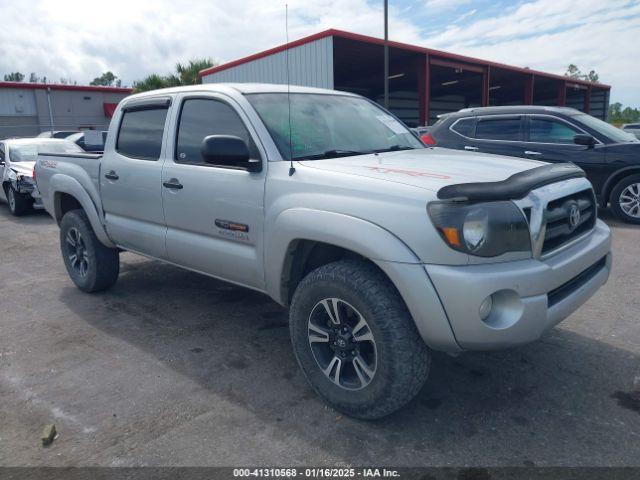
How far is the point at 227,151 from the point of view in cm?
319

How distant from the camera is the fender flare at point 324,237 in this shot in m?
2.58

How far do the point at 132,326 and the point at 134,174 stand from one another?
1246mm

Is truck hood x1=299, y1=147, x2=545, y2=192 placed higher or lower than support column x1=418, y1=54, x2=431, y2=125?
lower

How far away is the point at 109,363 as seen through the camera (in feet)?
12.2

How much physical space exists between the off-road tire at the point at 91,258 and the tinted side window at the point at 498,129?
19.9 feet

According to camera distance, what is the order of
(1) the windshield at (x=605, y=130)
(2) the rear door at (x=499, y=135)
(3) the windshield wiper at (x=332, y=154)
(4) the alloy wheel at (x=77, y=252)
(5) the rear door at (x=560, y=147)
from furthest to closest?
(2) the rear door at (x=499, y=135)
(1) the windshield at (x=605, y=130)
(5) the rear door at (x=560, y=147)
(4) the alloy wheel at (x=77, y=252)
(3) the windshield wiper at (x=332, y=154)

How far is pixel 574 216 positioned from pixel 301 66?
14936 millimetres

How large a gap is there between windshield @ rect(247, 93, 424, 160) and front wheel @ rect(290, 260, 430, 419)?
37.7 inches

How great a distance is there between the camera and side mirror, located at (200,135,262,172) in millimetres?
3166

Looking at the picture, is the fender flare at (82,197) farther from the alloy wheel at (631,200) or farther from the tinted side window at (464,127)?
the alloy wheel at (631,200)

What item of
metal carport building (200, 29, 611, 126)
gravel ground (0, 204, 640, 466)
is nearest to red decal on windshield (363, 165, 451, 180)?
gravel ground (0, 204, 640, 466)

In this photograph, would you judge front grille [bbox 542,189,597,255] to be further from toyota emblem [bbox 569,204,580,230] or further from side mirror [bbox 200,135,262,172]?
Result: side mirror [bbox 200,135,262,172]

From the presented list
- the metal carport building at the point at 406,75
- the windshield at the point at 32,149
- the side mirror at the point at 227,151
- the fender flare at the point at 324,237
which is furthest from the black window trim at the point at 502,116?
the windshield at the point at 32,149

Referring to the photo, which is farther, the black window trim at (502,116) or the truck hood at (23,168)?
the truck hood at (23,168)
